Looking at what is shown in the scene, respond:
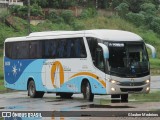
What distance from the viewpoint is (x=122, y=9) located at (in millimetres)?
95688

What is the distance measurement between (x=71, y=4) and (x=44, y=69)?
56.1 metres

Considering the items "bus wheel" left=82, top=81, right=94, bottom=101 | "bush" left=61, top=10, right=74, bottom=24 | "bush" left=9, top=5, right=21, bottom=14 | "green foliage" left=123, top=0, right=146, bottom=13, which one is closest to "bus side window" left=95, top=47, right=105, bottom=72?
"bus wheel" left=82, top=81, right=94, bottom=101

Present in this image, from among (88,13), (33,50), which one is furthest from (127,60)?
(88,13)

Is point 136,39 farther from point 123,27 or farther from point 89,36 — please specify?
point 123,27

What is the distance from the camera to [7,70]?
32781 mm

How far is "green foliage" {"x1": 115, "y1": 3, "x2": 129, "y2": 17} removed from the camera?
94.6 m

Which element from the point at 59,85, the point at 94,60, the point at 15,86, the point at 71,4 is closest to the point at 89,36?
the point at 94,60

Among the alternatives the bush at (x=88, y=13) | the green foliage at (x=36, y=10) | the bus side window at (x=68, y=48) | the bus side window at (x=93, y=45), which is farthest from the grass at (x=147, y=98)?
the bush at (x=88, y=13)

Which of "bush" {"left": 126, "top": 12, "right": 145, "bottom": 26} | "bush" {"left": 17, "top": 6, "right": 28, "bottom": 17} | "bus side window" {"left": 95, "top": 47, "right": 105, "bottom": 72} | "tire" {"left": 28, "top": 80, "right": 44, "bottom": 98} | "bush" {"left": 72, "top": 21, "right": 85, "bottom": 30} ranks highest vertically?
"bus side window" {"left": 95, "top": 47, "right": 105, "bottom": 72}

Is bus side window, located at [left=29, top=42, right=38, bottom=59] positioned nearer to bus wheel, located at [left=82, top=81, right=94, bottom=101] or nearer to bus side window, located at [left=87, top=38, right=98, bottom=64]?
bus wheel, located at [left=82, top=81, right=94, bottom=101]

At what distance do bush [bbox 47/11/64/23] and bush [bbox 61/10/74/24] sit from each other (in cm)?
96

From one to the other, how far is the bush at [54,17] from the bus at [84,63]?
4683 centimetres

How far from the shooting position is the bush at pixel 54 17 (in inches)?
3086

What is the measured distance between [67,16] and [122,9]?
720 inches
